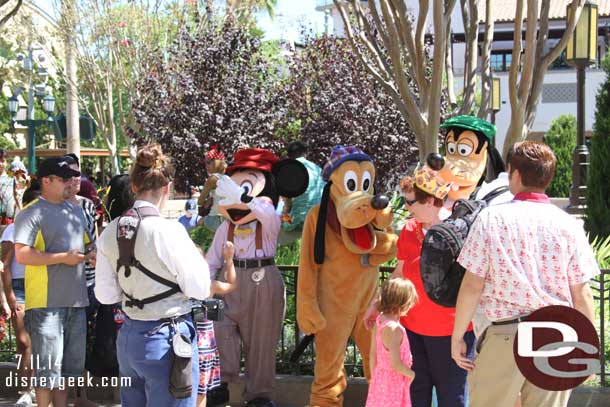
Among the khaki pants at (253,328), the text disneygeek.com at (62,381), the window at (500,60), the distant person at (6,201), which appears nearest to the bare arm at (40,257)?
the text disneygeek.com at (62,381)

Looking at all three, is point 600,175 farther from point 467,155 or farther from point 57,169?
point 57,169

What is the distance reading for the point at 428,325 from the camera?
4645 mm

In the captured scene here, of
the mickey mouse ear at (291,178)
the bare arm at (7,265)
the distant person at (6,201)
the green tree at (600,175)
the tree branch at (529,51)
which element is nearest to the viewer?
the bare arm at (7,265)

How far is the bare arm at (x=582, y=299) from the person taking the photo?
351cm

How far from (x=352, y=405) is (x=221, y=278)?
4.23 feet

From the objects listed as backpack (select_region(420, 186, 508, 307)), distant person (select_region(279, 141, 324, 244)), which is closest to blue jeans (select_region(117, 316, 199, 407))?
backpack (select_region(420, 186, 508, 307))

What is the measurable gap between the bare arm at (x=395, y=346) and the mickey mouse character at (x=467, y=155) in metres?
1.04

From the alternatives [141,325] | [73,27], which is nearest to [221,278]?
[141,325]

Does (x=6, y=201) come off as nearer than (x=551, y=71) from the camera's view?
Yes

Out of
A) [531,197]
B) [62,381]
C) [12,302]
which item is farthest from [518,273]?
[12,302]

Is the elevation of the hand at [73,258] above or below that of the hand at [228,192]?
below

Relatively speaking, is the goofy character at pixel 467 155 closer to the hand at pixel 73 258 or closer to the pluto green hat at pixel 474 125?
the pluto green hat at pixel 474 125

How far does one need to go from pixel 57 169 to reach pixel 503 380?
120 inches

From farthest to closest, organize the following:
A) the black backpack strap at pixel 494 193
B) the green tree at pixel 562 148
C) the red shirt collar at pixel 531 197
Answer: the green tree at pixel 562 148 → the black backpack strap at pixel 494 193 → the red shirt collar at pixel 531 197
